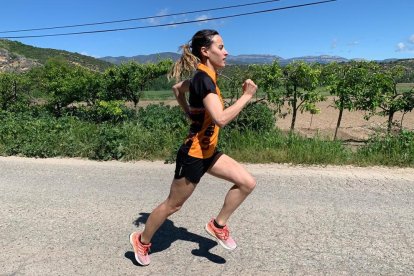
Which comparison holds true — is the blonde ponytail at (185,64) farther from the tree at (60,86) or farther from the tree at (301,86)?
the tree at (60,86)

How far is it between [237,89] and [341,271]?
7459mm

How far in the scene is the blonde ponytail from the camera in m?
3.52

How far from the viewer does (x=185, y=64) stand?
356cm

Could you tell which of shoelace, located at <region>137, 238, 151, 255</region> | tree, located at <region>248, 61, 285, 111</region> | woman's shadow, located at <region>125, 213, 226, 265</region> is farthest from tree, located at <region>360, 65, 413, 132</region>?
shoelace, located at <region>137, 238, 151, 255</region>

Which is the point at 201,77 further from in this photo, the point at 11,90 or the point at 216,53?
the point at 11,90

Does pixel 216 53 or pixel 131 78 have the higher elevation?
pixel 216 53

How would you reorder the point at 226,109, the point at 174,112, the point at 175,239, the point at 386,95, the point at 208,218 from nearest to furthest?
the point at 226,109, the point at 175,239, the point at 208,218, the point at 174,112, the point at 386,95

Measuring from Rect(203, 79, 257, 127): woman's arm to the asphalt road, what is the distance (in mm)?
1318

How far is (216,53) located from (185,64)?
12.3 inches

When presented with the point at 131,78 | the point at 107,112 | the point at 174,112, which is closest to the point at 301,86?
→ the point at 174,112

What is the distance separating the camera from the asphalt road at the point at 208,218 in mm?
3676

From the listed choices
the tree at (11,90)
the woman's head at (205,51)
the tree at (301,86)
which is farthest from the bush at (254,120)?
the tree at (11,90)

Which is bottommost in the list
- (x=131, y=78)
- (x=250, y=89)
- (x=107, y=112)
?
(x=107, y=112)

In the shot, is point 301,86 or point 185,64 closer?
point 185,64
